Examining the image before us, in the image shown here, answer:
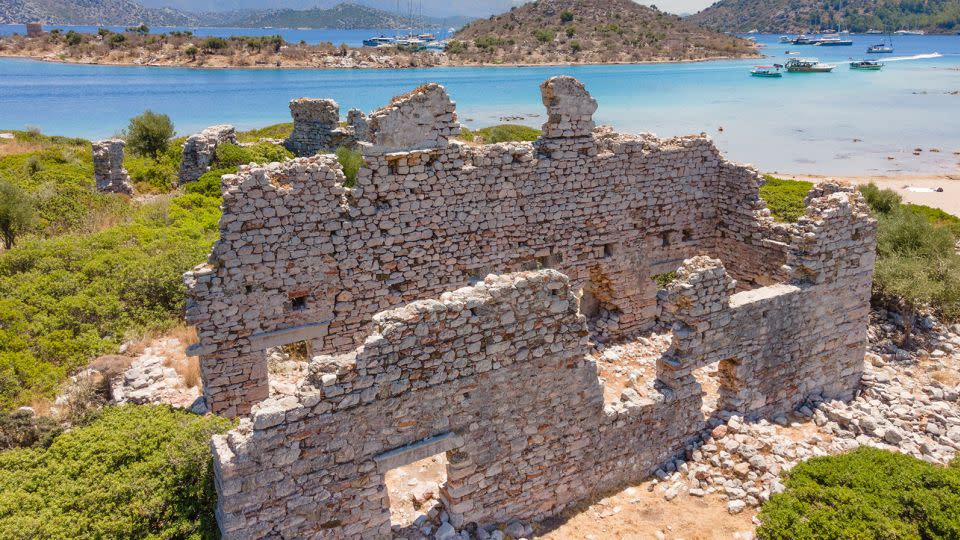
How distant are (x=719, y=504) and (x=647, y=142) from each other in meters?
6.66

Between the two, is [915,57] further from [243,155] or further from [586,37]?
[243,155]

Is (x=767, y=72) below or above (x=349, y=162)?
above

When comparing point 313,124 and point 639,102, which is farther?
point 639,102

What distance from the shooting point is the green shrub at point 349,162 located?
1761 centimetres

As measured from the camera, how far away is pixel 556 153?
11.0 m

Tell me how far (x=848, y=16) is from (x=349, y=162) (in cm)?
19240

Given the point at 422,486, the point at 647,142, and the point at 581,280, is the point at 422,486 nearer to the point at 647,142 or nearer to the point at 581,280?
the point at 581,280

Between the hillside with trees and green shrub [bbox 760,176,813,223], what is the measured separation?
232ft

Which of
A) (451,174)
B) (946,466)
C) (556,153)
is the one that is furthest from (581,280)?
(946,466)

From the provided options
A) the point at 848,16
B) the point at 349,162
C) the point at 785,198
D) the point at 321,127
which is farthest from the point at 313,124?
the point at 848,16

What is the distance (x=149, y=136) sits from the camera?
27.8 meters

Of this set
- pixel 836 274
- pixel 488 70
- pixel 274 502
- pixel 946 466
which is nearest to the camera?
pixel 274 502

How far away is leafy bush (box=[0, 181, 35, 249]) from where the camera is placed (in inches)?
618

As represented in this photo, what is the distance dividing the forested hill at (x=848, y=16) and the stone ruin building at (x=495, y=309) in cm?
18421
